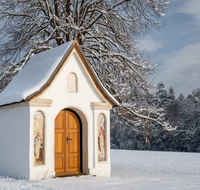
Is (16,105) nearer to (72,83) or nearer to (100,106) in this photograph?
(72,83)

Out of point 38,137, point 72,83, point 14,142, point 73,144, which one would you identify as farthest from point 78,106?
point 14,142

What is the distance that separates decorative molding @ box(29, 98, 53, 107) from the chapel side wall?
0.27m

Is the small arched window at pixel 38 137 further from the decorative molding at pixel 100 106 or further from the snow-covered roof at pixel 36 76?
the decorative molding at pixel 100 106

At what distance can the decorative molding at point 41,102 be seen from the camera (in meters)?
9.38

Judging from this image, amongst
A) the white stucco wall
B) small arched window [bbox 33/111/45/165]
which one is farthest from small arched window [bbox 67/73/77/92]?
small arched window [bbox 33/111/45/165]

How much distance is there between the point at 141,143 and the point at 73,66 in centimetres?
3519

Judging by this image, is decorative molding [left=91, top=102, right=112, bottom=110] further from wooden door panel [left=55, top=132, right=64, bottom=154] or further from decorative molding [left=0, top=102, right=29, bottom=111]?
decorative molding [left=0, top=102, right=29, bottom=111]

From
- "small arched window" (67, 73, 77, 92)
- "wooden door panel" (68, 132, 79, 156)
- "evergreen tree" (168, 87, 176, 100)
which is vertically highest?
"evergreen tree" (168, 87, 176, 100)

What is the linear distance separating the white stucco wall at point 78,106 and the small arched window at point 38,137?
0.13 metres

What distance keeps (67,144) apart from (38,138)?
1310 millimetres

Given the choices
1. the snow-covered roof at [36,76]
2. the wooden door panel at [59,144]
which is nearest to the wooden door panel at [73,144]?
the wooden door panel at [59,144]

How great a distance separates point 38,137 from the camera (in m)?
9.50

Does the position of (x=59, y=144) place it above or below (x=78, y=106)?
below

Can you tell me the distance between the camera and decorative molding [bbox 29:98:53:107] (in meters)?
9.38
